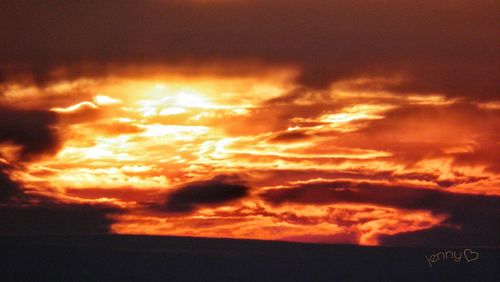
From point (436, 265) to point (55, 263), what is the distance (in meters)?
10.0

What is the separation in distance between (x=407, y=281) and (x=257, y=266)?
3870 millimetres

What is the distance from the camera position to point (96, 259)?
39.6 feet

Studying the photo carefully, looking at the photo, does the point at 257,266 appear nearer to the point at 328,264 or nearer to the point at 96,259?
the point at 328,264

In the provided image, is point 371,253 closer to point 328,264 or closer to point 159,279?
point 328,264

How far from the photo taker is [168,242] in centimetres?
1164

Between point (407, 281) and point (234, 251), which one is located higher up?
point (234, 251)

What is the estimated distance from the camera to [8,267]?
1210cm

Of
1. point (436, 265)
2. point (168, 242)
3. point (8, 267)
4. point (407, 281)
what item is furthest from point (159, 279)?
point (436, 265)

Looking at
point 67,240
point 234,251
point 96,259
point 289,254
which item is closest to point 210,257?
point 234,251

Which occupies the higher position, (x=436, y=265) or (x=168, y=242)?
(x=168, y=242)

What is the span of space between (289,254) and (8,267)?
24.7 ft

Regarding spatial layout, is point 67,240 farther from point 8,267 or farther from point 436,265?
point 436,265

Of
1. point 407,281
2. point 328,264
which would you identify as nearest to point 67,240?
point 328,264

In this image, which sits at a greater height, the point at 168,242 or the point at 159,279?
the point at 168,242
